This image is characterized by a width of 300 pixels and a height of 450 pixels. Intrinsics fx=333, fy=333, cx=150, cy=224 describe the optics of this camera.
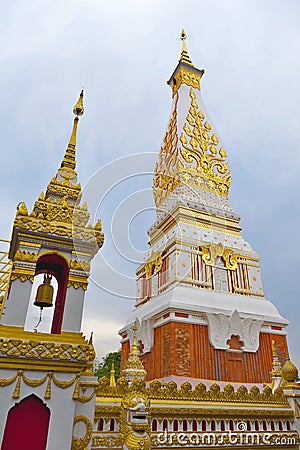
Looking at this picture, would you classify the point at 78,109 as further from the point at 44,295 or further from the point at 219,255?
the point at 219,255

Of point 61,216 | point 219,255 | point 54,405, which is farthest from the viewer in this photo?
point 219,255

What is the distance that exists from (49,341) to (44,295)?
131cm

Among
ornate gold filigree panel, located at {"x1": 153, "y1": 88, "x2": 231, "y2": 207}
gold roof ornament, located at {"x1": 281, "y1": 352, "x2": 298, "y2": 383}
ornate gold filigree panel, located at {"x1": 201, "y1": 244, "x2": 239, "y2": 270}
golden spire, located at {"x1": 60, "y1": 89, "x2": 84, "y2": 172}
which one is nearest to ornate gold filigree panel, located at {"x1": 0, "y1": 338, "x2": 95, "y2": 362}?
golden spire, located at {"x1": 60, "y1": 89, "x2": 84, "y2": 172}

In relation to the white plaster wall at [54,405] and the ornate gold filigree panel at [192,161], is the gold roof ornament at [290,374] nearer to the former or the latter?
the white plaster wall at [54,405]

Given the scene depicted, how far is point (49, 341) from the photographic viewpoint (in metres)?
5.05

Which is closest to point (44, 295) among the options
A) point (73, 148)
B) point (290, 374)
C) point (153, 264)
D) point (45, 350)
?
point (45, 350)

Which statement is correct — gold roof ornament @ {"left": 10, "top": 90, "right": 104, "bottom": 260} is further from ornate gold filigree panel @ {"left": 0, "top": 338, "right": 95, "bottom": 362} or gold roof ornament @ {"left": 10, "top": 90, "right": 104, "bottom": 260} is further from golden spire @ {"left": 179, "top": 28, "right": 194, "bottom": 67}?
golden spire @ {"left": 179, "top": 28, "right": 194, "bottom": 67}

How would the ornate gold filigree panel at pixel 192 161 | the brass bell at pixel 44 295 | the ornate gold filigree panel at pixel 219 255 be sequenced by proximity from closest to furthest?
the brass bell at pixel 44 295 < the ornate gold filigree panel at pixel 219 255 < the ornate gold filigree panel at pixel 192 161

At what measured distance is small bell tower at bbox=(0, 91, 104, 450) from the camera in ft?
15.4

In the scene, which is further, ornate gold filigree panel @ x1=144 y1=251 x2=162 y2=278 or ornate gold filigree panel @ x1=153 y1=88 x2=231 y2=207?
ornate gold filigree panel @ x1=153 y1=88 x2=231 y2=207

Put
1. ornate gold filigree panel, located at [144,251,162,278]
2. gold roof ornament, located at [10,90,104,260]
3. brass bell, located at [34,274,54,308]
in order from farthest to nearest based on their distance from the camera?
ornate gold filigree panel, located at [144,251,162,278], brass bell, located at [34,274,54,308], gold roof ornament, located at [10,90,104,260]

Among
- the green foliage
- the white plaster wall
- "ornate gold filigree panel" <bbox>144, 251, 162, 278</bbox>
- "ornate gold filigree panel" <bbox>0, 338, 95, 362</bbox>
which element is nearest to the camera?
the white plaster wall

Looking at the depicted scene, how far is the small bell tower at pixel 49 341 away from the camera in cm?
469

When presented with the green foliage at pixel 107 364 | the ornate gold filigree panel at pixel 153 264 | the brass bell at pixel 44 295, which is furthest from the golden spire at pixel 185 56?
the green foliage at pixel 107 364
